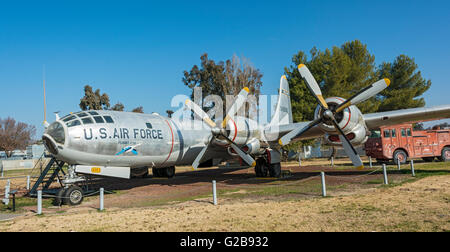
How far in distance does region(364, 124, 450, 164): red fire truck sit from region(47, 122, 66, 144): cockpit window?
2243 cm

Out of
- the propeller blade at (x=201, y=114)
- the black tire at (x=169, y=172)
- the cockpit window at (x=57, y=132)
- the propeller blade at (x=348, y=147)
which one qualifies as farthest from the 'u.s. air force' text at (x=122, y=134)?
the propeller blade at (x=348, y=147)

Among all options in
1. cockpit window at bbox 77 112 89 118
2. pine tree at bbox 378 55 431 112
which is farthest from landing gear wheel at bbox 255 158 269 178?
pine tree at bbox 378 55 431 112

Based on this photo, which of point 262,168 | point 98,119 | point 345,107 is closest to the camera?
point 98,119

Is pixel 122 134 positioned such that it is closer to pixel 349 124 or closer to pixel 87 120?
pixel 87 120

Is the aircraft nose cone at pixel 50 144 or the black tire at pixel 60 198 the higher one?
the aircraft nose cone at pixel 50 144

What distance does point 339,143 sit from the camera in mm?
15211

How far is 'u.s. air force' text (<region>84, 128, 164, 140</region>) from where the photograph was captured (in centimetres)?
1276

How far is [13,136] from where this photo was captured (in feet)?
227

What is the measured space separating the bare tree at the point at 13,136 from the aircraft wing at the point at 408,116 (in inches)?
2731

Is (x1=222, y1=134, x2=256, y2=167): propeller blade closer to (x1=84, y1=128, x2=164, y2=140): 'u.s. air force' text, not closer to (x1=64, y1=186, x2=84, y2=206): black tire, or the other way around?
(x1=84, y1=128, x2=164, y2=140): 'u.s. air force' text

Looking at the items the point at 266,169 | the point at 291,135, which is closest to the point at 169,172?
the point at 266,169

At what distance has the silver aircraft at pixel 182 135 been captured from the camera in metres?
12.6

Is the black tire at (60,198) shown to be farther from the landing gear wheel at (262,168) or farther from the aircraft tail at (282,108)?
the aircraft tail at (282,108)

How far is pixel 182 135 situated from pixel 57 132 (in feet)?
20.1
